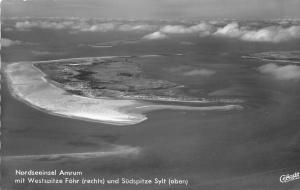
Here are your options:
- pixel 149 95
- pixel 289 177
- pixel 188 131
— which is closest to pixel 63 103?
pixel 149 95

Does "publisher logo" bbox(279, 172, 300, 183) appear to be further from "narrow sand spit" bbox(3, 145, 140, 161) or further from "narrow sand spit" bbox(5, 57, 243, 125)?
"narrow sand spit" bbox(3, 145, 140, 161)

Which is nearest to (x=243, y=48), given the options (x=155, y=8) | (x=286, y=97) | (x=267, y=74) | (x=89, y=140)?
(x=267, y=74)

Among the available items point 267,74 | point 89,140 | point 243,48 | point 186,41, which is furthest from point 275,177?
point 89,140

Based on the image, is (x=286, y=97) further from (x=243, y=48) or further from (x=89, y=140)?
(x=89, y=140)

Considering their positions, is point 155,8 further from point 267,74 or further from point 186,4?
point 267,74

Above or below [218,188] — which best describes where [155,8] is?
above

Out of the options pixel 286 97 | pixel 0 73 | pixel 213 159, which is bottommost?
pixel 213 159

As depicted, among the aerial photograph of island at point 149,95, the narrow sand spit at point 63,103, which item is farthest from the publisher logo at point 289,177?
the narrow sand spit at point 63,103
